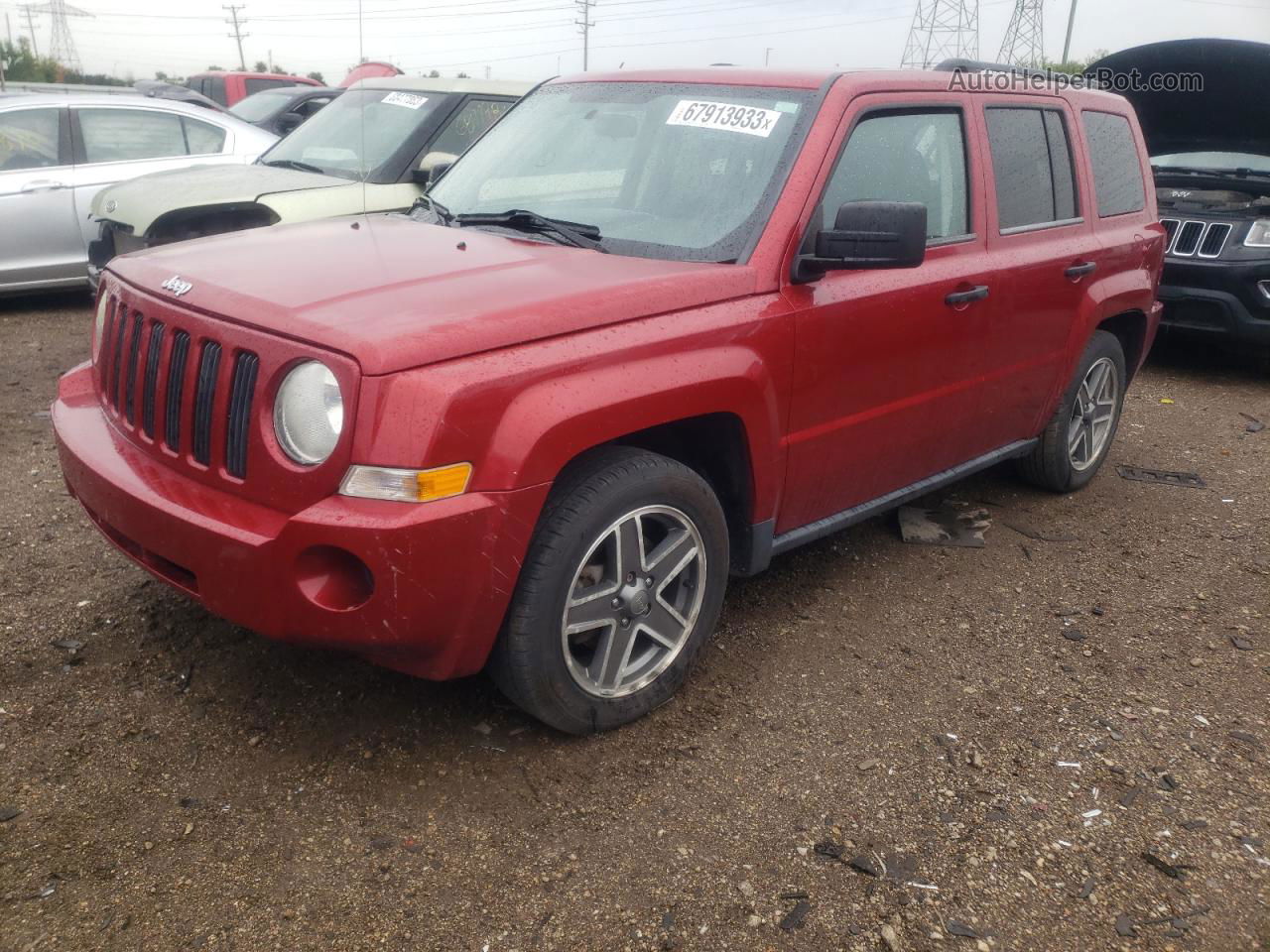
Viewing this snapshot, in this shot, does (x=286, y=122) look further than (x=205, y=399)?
Yes

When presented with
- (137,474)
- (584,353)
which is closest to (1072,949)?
(584,353)

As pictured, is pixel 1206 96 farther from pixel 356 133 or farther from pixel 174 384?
pixel 174 384

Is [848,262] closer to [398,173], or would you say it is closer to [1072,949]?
[1072,949]

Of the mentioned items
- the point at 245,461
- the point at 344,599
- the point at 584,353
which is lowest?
the point at 344,599

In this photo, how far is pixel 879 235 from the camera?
3049 mm

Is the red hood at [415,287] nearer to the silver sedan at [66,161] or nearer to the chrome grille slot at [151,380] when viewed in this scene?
the chrome grille slot at [151,380]

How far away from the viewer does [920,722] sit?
326 cm

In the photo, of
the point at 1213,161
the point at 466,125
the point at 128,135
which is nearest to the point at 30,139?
the point at 128,135

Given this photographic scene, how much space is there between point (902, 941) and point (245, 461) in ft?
6.05

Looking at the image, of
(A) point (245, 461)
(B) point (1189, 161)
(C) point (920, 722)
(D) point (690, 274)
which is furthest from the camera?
(B) point (1189, 161)

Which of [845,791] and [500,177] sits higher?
[500,177]

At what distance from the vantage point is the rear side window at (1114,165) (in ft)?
15.4

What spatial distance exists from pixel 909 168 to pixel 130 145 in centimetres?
678

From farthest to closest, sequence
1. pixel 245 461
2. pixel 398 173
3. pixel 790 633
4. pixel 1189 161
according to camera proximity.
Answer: pixel 1189 161, pixel 398 173, pixel 790 633, pixel 245 461
